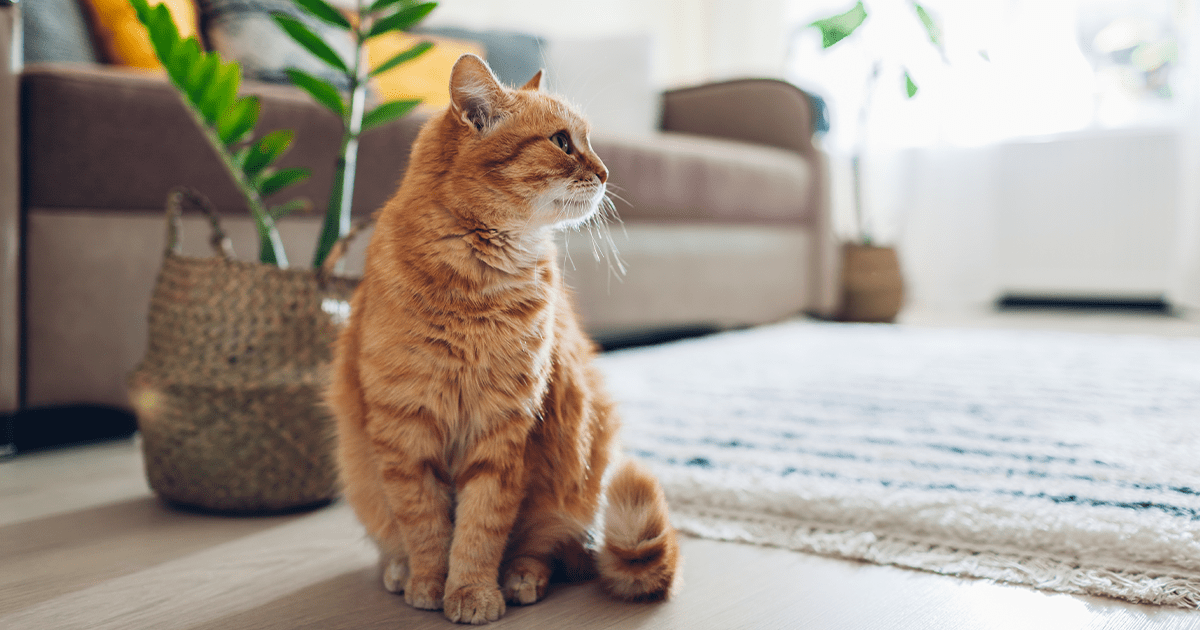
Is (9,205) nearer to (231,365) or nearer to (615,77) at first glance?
(231,365)

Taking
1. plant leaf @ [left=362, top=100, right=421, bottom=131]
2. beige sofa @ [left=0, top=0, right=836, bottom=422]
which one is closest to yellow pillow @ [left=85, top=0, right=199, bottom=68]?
beige sofa @ [left=0, top=0, right=836, bottom=422]

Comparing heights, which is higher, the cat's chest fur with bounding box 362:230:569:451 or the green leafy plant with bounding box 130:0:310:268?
the green leafy plant with bounding box 130:0:310:268

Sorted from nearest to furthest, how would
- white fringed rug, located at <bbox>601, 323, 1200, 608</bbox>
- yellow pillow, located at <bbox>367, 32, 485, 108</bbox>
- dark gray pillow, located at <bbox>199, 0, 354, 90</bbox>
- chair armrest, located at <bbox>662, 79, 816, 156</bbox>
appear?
white fringed rug, located at <bbox>601, 323, 1200, 608</bbox> < dark gray pillow, located at <bbox>199, 0, 354, 90</bbox> < yellow pillow, located at <bbox>367, 32, 485, 108</bbox> < chair armrest, located at <bbox>662, 79, 816, 156</bbox>

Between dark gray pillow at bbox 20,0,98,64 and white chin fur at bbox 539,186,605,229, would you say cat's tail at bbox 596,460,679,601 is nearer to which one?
white chin fur at bbox 539,186,605,229

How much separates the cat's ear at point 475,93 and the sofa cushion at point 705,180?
1.04 metres

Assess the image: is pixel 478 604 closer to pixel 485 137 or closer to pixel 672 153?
pixel 485 137

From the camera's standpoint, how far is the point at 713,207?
2346 mm

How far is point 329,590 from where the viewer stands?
728 millimetres

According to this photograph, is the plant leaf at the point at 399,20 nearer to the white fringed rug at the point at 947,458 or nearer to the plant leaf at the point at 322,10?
the plant leaf at the point at 322,10

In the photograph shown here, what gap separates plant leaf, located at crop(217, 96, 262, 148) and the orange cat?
363 millimetres

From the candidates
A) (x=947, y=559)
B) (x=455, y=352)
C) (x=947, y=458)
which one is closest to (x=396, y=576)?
(x=455, y=352)

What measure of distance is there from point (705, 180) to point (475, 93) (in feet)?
5.43

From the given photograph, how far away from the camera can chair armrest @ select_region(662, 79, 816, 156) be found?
2734 mm

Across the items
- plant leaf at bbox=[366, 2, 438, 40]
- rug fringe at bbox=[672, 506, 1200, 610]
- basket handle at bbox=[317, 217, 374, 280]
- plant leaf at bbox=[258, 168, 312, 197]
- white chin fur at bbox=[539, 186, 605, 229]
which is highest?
plant leaf at bbox=[366, 2, 438, 40]
